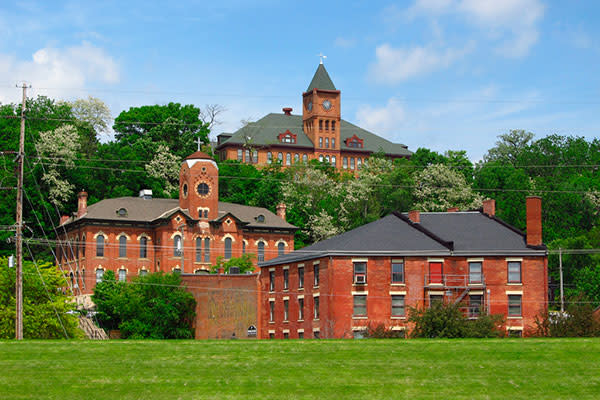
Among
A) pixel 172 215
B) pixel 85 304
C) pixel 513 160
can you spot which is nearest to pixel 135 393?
pixel 85 304

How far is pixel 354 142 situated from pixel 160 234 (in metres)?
58.4

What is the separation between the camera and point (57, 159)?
104m

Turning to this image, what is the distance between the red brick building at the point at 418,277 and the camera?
2549 inches

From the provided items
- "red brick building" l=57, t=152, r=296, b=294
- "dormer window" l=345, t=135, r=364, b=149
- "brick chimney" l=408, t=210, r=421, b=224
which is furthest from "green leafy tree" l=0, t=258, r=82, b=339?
"dormer window" l=345, t=135, r=364, b=149

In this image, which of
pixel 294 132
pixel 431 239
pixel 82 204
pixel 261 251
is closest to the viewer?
pixel 431 239

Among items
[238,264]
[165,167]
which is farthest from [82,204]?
[165,167]

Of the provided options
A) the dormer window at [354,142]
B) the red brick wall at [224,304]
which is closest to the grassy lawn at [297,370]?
the red brick wall at [224,304]

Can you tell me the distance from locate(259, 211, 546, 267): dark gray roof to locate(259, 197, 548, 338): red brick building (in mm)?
68

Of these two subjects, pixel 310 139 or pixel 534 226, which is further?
pixel 310 139

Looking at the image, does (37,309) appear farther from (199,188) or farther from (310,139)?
(310,139)

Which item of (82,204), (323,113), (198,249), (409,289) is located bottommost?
(409,289)

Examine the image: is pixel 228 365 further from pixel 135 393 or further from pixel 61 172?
pixel 61 172

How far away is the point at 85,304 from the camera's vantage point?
82500mm

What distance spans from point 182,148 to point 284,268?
5017 cm
